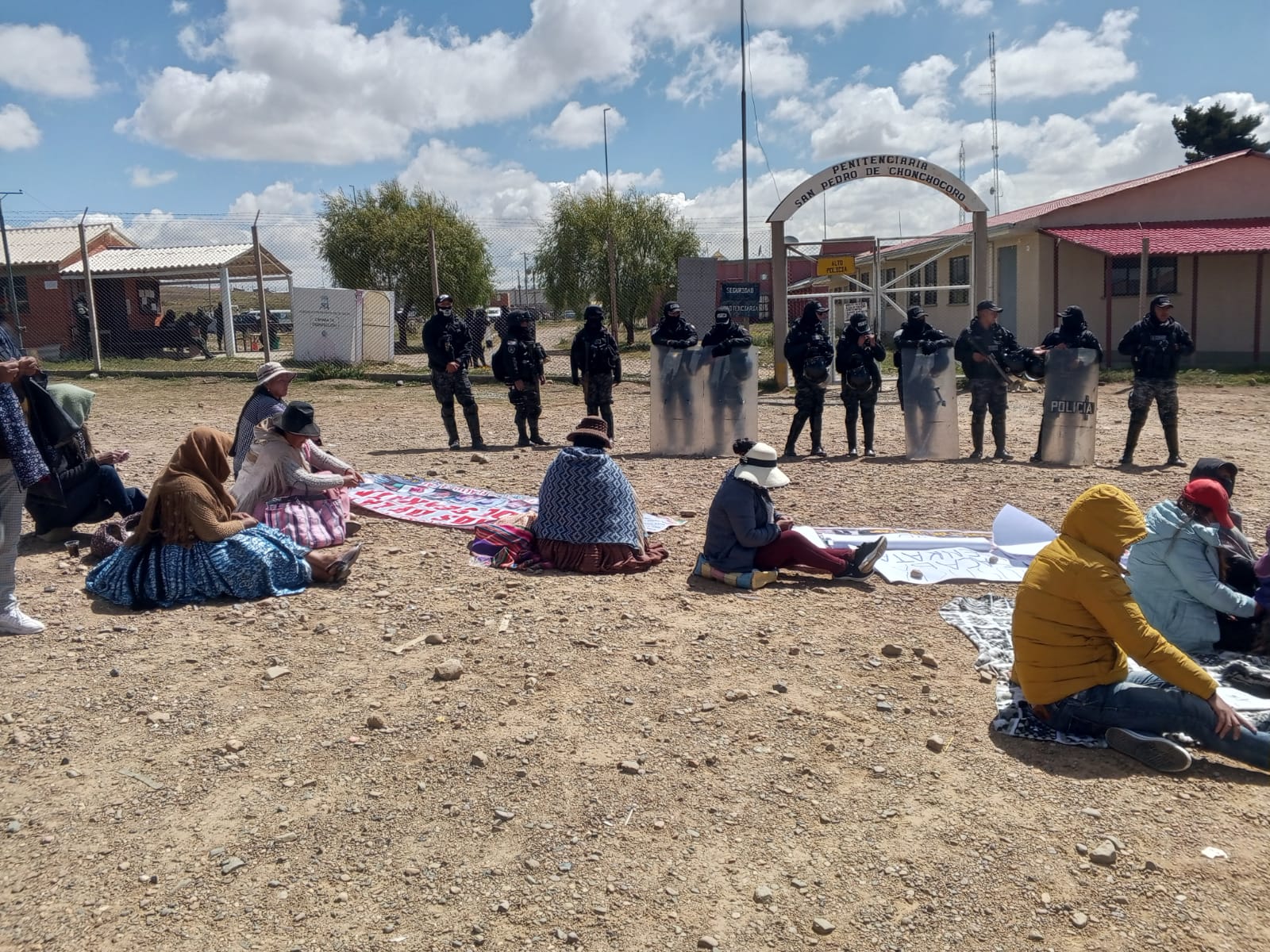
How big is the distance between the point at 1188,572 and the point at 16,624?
18.1 ft

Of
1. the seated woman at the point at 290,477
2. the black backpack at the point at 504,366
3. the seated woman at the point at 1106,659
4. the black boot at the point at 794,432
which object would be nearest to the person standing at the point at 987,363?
the black boot at the point at 794,432

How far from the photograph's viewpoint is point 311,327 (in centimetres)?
2162

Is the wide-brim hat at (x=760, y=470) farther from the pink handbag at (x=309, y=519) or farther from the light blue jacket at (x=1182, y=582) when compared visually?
the pink handbag at (x=309, y=519)

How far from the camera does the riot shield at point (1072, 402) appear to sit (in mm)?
10125

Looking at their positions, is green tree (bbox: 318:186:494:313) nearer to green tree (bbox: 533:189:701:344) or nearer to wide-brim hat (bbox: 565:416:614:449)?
green tree (bbox: 533:189:701:344)

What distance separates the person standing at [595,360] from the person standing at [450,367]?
1.18 metres

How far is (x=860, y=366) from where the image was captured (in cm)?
1069

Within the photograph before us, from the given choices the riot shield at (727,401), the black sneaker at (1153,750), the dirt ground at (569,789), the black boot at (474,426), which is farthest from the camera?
the black boot at (474,426)

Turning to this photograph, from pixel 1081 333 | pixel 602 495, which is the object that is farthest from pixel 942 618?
pixel 1081 333

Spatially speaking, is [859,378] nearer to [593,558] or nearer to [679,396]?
[679,396]

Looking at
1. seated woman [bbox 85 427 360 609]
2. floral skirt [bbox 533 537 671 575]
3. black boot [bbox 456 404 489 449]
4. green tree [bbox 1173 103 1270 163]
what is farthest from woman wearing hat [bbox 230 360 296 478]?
green tree [bbox 1173 103 1270 163]

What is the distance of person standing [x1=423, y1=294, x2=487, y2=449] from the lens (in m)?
11.2

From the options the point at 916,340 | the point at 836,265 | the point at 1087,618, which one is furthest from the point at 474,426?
the point at 836,265

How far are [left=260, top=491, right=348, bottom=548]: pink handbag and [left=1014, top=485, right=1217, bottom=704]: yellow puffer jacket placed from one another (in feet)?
14.0
